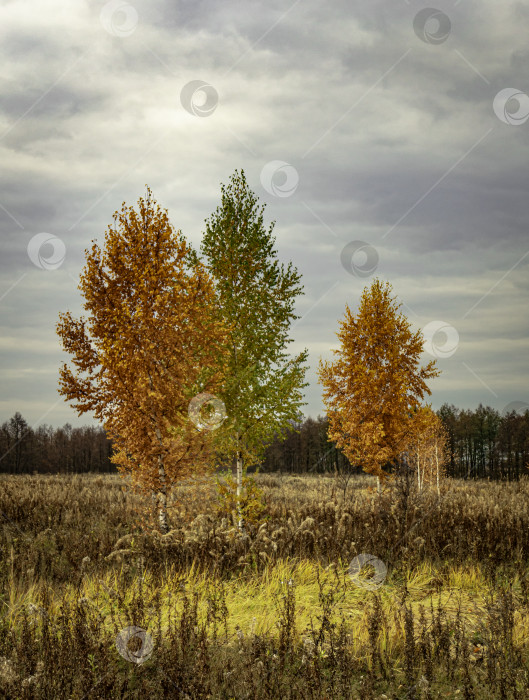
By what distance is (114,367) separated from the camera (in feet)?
32.9

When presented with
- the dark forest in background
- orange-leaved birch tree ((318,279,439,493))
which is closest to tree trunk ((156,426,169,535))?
orange-leaved birch tree ((318,279,439,493))

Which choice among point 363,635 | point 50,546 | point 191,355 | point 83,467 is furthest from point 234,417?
point 83,467

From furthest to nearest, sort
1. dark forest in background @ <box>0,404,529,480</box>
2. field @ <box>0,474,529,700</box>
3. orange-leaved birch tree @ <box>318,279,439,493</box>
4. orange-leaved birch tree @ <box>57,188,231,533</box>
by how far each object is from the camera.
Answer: dark forest in background @ <box>0,404,529,480</box> → orange-leaved birch tree @ <box>318,279,439,493</box> → orange-leaved birch tree @ <box>57,188,231,533</box> → field @ <box>0,474,529,700</box>

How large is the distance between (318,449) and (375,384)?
63.2 m

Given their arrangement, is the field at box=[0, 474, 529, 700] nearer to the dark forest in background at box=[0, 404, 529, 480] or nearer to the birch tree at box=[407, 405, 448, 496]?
the birch tree at box=[407, 405, 448, 496]

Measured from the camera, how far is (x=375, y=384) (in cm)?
1681

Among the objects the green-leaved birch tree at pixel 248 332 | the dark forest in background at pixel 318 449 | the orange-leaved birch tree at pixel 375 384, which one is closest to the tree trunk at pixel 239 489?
the green-leaved birch tree at pixel 248 332

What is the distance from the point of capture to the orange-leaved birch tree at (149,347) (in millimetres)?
10188

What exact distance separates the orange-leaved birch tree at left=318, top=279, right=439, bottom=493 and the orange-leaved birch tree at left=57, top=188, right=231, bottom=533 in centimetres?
759

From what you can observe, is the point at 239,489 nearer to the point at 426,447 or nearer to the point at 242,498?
the point at 242,498

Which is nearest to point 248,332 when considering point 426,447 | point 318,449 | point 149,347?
point 149,347

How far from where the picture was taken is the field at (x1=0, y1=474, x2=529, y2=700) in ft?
12.8

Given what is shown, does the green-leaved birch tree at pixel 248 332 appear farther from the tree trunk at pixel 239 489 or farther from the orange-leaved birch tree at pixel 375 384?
the orange-leaved birch tree at pixel 375 384

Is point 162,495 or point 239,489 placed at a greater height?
point 239,489
